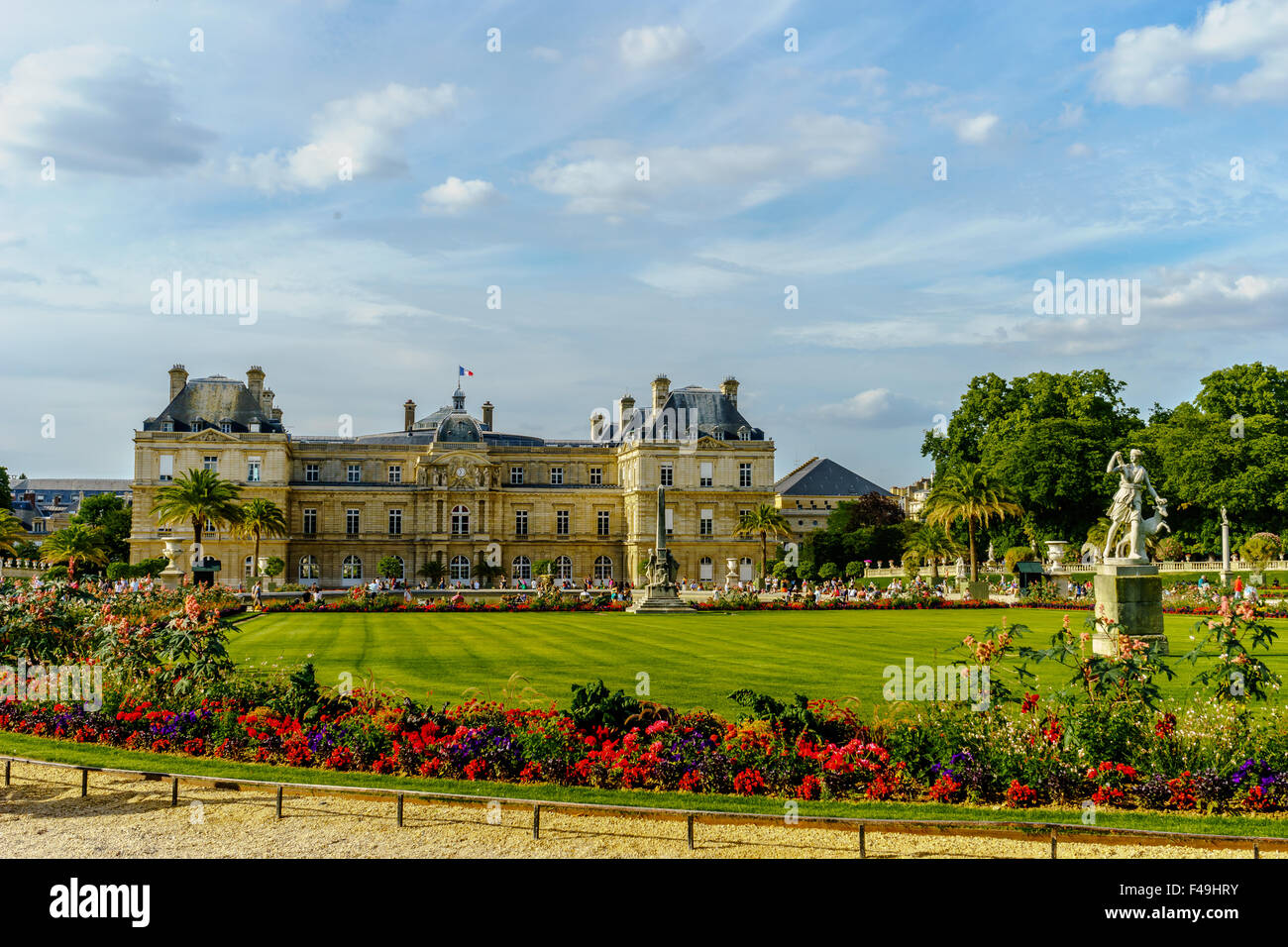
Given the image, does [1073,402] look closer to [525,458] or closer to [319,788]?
[525,458]

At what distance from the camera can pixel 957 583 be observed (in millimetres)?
49625

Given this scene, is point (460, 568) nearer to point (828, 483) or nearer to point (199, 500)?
point (199, 500)

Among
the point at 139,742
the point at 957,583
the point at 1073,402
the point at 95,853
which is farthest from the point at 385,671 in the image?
the point at 1073,402

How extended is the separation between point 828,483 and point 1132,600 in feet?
292

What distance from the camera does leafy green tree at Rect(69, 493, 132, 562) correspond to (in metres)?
73.1

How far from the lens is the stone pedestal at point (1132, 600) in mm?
19047

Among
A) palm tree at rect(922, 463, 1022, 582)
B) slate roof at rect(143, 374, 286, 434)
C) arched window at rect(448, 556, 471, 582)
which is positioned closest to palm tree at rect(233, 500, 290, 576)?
slate roof at rect(143, 374, 286, 434)

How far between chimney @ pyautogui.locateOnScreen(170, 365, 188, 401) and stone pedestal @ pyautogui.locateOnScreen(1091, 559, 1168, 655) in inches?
2526

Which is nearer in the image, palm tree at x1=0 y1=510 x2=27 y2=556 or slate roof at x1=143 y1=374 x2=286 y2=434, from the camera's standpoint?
palm tree at x1=0 y1=510 x2=27 y2=556

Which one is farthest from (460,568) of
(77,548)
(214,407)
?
(77,548)

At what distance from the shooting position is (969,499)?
50375 mm

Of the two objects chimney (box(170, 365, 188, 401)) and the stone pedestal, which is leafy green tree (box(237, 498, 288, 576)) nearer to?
chimney (box(170, 365, 188, 401))

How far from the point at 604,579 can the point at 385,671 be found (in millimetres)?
53852

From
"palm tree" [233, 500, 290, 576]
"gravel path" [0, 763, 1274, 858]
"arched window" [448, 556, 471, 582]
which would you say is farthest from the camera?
"arched window" [448, 556, 471, 582]
